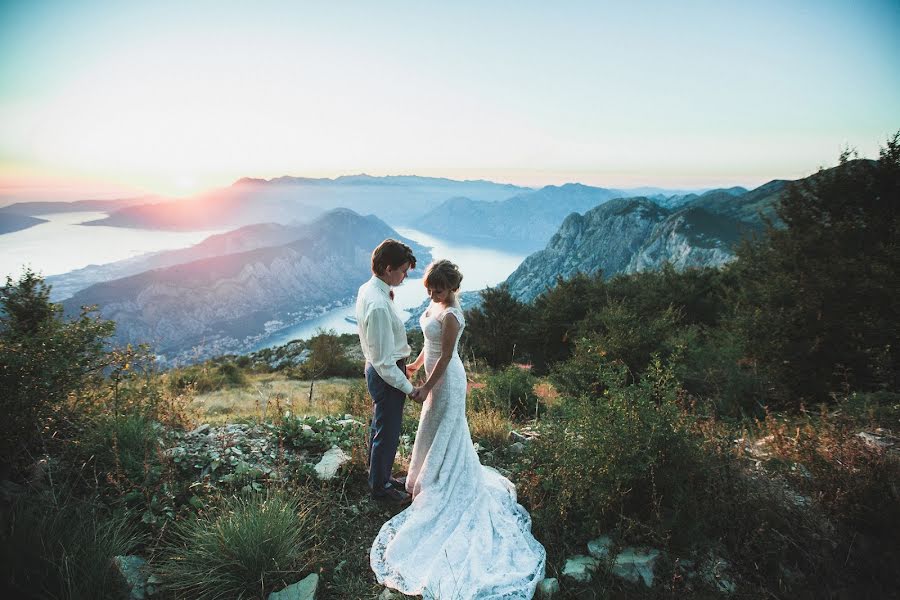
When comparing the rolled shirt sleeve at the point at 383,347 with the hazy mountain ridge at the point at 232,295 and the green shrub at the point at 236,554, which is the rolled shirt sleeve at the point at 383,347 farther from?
the hazy mountain ridge at the point at 232,295

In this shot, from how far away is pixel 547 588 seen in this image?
10.1 ft

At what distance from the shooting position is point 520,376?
27.7 feet

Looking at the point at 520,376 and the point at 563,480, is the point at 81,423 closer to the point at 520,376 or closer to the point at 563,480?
the point at 563,480

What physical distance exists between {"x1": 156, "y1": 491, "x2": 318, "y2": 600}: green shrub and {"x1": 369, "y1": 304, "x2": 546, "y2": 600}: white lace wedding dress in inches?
27.5

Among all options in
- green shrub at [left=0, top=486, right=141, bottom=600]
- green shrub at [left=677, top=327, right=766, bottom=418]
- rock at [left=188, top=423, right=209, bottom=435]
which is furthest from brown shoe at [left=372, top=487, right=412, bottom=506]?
green shrub at [left=677, top=327, right=766, bottom=418]

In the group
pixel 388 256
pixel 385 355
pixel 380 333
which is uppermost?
pixel 388 256

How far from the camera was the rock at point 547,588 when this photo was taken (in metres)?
3.05

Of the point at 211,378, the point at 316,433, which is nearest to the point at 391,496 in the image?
the point at 316,433

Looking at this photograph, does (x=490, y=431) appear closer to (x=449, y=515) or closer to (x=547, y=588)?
(x=449, y=515)

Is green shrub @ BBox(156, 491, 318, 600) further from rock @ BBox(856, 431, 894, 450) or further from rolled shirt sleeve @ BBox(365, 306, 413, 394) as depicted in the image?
rock @ BBox(856, 431, 894, 450)

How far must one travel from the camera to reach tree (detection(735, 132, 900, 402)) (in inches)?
351

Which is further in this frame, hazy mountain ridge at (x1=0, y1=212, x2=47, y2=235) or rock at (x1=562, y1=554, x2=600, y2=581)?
hazy mountain ridge at (x1=0, y1=212, x2=47, y2=235)

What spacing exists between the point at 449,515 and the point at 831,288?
11.2 metres

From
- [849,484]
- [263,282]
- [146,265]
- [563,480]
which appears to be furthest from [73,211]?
[263,282]
